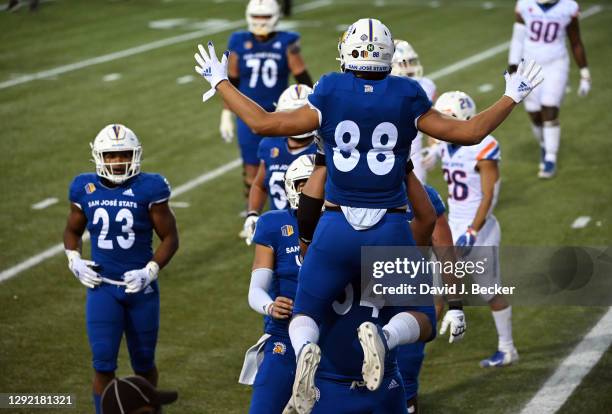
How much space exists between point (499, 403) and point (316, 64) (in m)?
13.2

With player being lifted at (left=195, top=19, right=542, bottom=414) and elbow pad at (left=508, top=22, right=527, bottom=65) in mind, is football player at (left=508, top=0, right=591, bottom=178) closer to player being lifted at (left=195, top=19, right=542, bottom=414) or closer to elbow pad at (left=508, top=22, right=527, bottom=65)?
elbow pad at (left=508, top=22, right=527, bottom=65)

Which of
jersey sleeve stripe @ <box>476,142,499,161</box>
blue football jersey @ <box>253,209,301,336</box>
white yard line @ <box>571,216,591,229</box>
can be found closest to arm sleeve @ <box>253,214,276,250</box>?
blue football jersey @ <box>253,209,301,336</box>

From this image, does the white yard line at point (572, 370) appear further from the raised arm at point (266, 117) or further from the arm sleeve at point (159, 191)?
the raised arm at point (266, 117)

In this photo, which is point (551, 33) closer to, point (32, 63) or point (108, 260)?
point (108, 260)

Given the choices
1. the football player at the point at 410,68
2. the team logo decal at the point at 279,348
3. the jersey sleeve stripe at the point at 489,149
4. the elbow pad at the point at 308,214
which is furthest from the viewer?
the football player at the point at 410,68

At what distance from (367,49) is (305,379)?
1841 mm

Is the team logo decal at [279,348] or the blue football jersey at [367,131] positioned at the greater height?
the blue football jersey at [367,131]

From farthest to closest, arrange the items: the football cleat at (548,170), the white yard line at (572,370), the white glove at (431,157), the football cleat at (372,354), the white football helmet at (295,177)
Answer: the football cleat at (548,170), the white glove at (431,157), the white yard line at (572,370), the white football helmet at (295,177), the football cleat at (372,354)

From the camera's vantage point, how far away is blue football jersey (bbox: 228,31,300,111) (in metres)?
13.3

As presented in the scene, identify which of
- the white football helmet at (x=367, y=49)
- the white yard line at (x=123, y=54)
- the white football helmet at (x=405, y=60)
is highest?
the white football helmet at (x=367, y=49)

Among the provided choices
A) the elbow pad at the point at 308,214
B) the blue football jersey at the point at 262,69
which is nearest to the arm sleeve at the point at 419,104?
the elbow pad at the point at 308,214

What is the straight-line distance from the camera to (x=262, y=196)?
10.1 meters

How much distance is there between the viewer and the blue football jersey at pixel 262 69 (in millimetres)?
13312

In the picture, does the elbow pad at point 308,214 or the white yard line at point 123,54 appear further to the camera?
the white yard line at point 123,54
